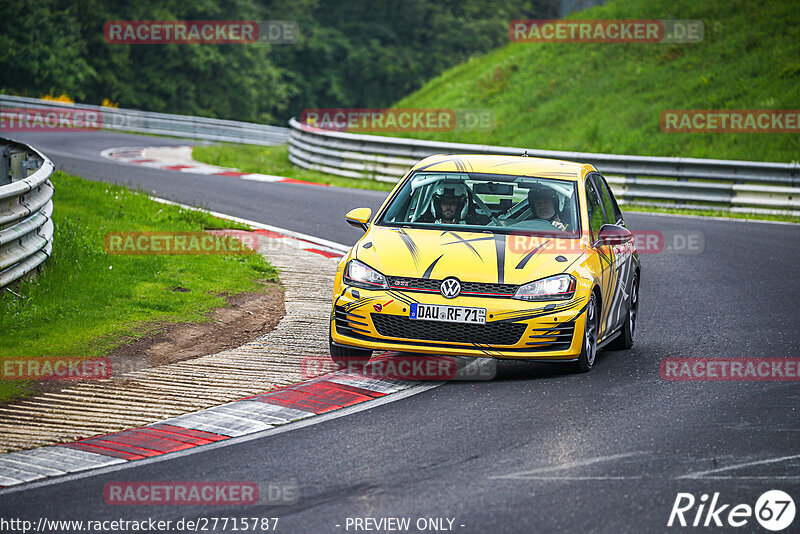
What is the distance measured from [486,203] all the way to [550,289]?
4.75 feet

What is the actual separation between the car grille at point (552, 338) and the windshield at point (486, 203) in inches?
45.0

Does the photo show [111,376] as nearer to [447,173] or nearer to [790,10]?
[447,173]

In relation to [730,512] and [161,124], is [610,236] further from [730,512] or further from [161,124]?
[161,124]

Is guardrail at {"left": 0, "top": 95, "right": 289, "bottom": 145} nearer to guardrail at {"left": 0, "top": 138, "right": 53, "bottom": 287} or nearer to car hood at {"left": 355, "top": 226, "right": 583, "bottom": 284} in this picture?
guardrail at {"left": 0, "top": 138, "right": 53, "bottom": 287}

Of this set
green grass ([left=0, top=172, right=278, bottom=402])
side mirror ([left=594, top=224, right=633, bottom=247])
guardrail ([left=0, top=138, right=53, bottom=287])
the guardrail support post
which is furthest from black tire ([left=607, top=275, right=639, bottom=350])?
the guardrail support post

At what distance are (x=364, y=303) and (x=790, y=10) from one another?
27.5m

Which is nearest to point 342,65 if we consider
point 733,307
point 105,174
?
point 105,174

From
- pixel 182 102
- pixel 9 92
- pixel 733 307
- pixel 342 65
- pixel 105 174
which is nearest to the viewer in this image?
pixel 733 307

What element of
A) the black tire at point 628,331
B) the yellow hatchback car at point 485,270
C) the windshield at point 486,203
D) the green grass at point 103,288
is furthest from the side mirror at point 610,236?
the green grass at point 103,288

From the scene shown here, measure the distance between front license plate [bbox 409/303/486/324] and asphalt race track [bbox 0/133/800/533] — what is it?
518mm

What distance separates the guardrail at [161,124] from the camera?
3734 centimetres

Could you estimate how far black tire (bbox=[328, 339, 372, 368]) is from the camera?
8500 millimetres

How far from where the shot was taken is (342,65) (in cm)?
6750

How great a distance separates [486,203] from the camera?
9406mm
